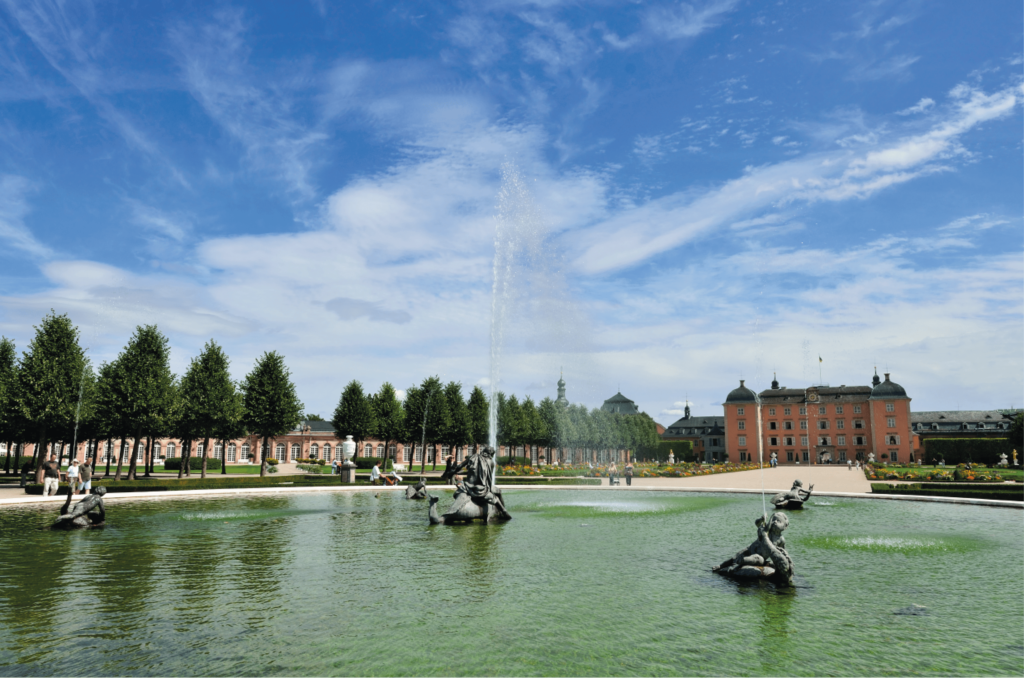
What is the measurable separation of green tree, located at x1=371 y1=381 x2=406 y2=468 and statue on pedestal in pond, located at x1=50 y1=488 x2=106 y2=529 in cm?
5130

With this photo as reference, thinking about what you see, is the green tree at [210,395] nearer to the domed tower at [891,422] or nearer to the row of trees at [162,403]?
the row of trees at [162,403]

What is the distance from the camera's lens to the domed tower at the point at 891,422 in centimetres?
10894

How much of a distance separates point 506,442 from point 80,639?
76223 millimetres

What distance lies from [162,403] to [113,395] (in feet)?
11.3

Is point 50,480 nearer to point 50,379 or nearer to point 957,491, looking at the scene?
point 50,379

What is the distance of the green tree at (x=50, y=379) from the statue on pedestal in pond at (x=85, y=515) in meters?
24.3

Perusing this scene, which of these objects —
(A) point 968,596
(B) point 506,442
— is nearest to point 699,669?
(A) point 968,596

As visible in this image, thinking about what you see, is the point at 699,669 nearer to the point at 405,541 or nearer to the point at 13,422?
the point at 405,541

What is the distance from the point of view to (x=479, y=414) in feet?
259

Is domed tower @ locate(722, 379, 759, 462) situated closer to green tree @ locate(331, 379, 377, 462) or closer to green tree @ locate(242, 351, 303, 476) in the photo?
green tree @ locate(331, 379, 377, 462)

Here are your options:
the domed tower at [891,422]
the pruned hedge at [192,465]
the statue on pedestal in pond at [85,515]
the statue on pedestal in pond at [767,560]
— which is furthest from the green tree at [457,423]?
the domed tower at [891,422]

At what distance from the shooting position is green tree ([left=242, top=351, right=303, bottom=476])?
2211 inches

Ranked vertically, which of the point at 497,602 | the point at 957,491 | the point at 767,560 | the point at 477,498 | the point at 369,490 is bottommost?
the point at 369,490

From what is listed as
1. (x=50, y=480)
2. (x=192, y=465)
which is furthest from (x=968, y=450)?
(x=50, y=480)
